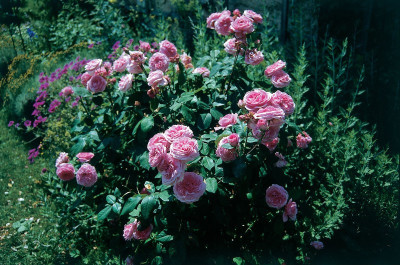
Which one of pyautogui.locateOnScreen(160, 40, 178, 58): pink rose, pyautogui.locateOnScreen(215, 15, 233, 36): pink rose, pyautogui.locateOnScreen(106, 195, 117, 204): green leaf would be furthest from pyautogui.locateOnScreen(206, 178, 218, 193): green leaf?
pyautogui.locateOnScreen(215, 15, 233, 36): pink rose

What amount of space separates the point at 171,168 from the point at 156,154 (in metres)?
0.09

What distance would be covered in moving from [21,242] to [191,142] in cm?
236

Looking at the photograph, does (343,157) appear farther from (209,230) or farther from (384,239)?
(209,230)

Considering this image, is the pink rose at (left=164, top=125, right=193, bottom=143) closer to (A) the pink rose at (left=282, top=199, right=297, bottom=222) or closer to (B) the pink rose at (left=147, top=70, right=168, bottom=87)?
(B) the pink rose at (left=147, top=70, right=168, bottom=87)

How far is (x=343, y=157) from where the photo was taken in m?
2.54

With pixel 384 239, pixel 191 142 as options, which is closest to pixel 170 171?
pixel 191 142

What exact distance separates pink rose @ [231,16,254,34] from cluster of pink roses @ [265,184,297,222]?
2.88 feet

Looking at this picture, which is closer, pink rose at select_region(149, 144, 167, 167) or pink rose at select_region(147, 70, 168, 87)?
pink rose at select_region(149, 144, 167, 167)

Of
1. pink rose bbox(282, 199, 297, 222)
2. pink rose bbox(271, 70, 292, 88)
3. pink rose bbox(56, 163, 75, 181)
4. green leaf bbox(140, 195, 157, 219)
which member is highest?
pink rose bbox(271, 70, 292, 88)

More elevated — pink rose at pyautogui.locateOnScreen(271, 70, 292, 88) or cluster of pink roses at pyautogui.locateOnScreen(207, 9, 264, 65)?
cluster of pink roses at pyautogui.locateOnScreen(207, 9, 264, 65)

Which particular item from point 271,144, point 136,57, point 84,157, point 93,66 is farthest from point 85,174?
point 271,144

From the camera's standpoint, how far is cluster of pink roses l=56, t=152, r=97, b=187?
206 cm

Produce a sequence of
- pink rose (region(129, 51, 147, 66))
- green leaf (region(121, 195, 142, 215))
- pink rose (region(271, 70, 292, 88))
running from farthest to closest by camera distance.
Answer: pink rose (region(129, 51, 147, 66)), pink rose (region(271, 70, 292, 88)), green leaf (region(121, 195, 142, 215))

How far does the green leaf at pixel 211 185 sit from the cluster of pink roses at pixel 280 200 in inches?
13.8
